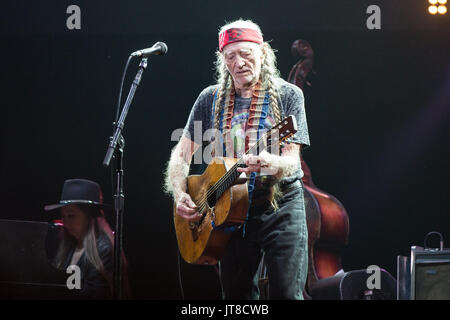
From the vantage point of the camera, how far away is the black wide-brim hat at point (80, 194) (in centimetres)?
459

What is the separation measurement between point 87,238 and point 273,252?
7.04ft

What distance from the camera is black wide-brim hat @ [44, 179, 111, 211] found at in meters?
4.59

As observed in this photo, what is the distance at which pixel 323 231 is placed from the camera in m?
4.12

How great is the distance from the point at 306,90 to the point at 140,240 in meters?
1.86

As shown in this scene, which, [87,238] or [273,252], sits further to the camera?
[87,238]

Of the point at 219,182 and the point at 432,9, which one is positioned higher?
the point at 432,9

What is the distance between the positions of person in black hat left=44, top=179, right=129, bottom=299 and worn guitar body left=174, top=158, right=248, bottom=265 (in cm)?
114
